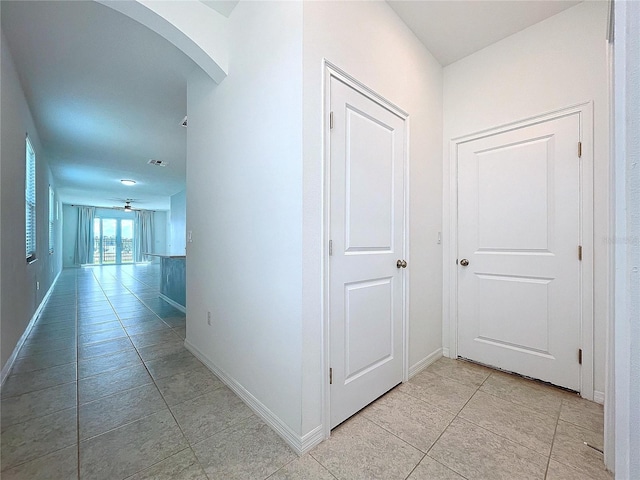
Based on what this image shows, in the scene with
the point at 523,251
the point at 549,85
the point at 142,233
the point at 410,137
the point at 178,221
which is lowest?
the point at 523,251

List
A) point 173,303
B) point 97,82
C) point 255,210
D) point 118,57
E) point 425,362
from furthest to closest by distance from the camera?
point 173,303
point 97,82
point 118,57
point 425,362
point 255,210

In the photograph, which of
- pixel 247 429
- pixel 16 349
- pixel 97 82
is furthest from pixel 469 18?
pixel 16 349

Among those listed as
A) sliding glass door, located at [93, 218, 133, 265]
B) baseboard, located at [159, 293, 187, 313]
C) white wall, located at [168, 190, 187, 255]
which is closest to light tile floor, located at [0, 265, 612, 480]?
baseboard, located at [159, 293, 187, 313]

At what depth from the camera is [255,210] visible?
1686 mm

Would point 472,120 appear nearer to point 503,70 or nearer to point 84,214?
point 503,70

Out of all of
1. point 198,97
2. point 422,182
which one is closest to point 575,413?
point 422,182

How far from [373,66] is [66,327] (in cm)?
440

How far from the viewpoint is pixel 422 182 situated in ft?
7.44

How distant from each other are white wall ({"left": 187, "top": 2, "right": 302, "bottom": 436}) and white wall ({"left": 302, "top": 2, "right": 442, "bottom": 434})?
61 mm

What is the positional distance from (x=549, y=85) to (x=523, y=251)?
1.25m

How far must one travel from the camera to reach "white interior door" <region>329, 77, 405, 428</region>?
1548 millimetres

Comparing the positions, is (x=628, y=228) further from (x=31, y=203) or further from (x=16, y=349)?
(x=31, y=203)

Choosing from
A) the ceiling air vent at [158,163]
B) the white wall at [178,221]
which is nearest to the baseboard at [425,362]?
the ceiling air vent at [158,163]

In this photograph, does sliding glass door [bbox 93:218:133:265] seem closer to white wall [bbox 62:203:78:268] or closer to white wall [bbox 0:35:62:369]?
white wall [bbox 62:203:78:268]
